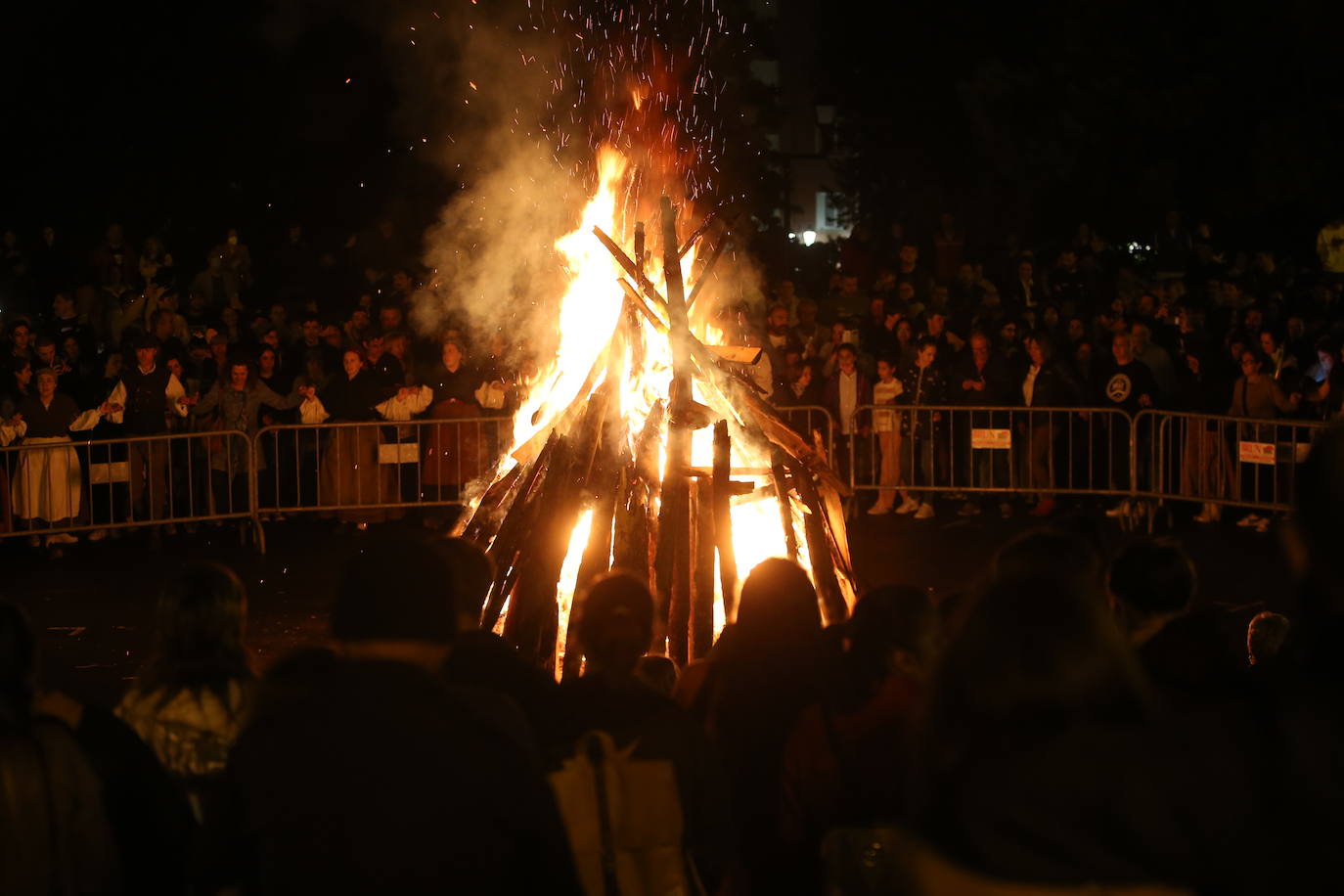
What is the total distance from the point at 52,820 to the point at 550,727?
1278 millimetres

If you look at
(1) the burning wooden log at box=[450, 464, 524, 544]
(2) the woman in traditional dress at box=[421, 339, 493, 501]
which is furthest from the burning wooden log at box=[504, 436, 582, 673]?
(2) the woman in traditional dress at box=[421, 339, 493, 501]

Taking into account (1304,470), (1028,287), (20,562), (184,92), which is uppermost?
(184,92)

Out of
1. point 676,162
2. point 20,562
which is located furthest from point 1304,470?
point 20,562

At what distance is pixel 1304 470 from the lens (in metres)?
2.61

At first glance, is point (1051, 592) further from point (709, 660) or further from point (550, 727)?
point (709, 660)

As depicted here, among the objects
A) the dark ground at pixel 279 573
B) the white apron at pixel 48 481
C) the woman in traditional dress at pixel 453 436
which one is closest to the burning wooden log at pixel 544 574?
the dark ground at pixel 279 573

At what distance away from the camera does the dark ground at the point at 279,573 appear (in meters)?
11.3

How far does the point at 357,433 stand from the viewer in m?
15.6

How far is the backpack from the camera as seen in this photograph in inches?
174

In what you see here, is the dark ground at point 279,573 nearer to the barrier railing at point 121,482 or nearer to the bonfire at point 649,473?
the barrier railing at point 121,482

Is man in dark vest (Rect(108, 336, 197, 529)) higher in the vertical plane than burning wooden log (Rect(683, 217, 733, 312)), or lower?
lower

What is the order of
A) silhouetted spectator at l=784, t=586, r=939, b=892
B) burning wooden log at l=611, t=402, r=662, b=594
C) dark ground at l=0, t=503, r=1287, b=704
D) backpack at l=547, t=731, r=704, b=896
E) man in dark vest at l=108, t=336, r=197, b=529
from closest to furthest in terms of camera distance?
backpack at l=547, t=731, r=704, b=896, silhouetted spectator at l=784, t=586, r=939, b=892, burning wooden log at l=611, t=402, r=662, b=594, dark ground at l=0, t=503, r=1287, b=704, man in dark vest at l=108, t=336, r=197, b=529

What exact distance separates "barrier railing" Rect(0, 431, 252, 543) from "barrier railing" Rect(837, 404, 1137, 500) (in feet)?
18.9

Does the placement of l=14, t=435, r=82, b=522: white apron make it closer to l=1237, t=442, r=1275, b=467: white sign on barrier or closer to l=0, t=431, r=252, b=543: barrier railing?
l=0, t=431, r=252, b=543: barrier railing
